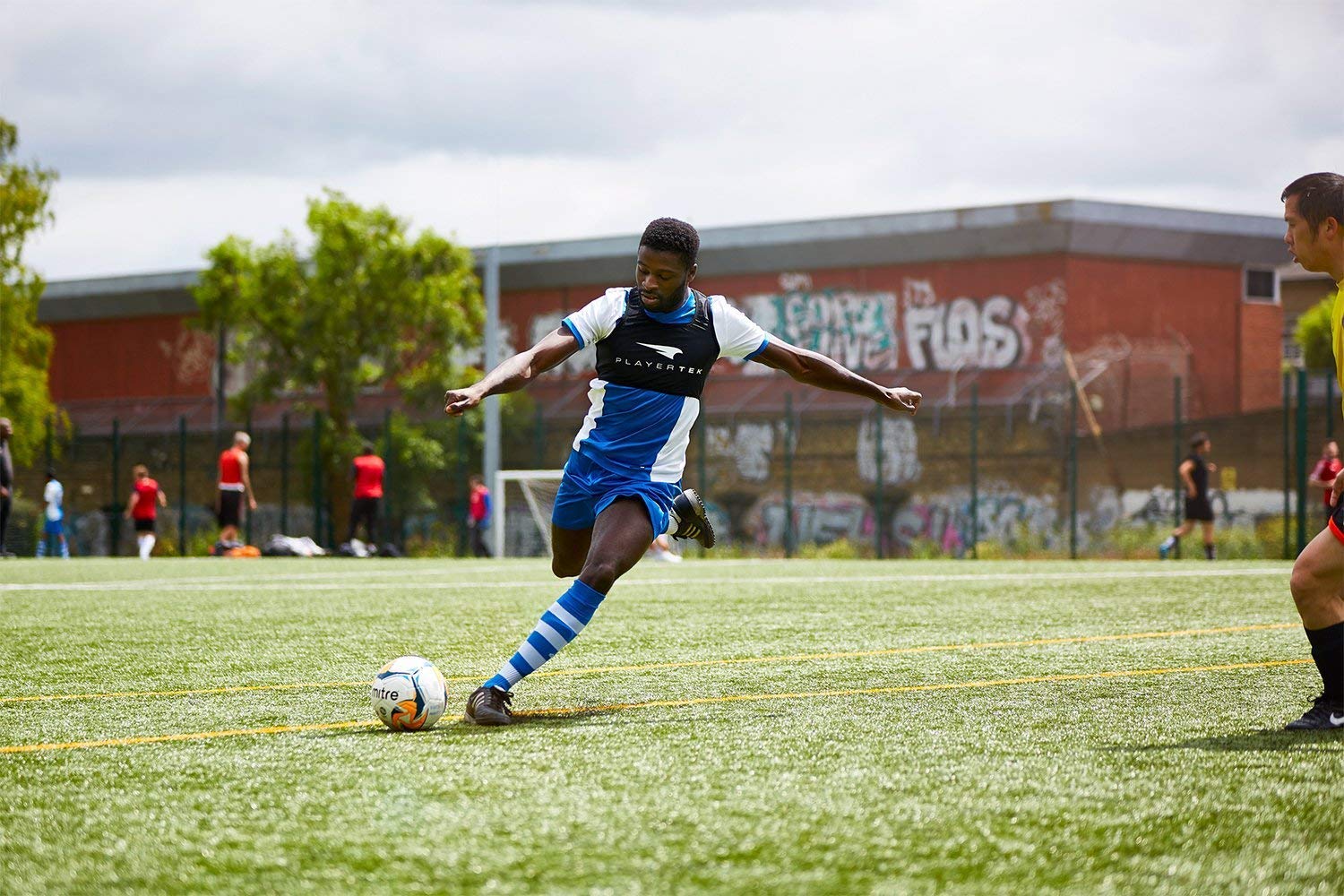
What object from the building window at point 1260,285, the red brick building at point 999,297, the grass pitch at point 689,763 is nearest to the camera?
the grass pitch at point 689,763

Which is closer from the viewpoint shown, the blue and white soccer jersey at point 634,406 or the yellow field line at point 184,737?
the yellow field line at point 184,737

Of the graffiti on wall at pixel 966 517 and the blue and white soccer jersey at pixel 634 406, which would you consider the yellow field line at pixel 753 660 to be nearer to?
the blue and white soccer jersey at pixel 634 406

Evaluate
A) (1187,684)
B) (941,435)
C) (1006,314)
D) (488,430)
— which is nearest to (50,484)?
(488,430)

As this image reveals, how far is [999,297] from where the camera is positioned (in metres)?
32.8

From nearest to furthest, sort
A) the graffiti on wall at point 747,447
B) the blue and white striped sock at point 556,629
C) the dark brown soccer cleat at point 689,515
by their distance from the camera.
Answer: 1. the blue and white striped sock at point 556,629
2. the dark brown soccer cleat at point 689,515
3. the graffiti on wall at point 747,447

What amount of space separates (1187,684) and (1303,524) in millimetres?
18263

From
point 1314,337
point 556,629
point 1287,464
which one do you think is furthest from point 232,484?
point 1314,337

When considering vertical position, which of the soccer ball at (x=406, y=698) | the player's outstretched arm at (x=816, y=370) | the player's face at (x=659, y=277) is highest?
the player's face at (x=659, y=277)

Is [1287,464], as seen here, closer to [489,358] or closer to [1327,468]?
[1327,468]

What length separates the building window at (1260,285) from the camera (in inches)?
1355

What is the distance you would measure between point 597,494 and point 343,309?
28.6 m

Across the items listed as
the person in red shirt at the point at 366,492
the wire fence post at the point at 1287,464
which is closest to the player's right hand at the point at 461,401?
the person in red shirt at the point at 366,492

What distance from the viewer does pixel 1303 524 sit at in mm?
23281

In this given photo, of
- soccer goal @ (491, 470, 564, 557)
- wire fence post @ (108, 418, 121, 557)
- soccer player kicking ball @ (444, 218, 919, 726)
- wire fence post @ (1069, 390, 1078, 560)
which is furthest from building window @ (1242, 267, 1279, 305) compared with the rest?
soccer player kicking ball @ (444, 218, 919, 726)
